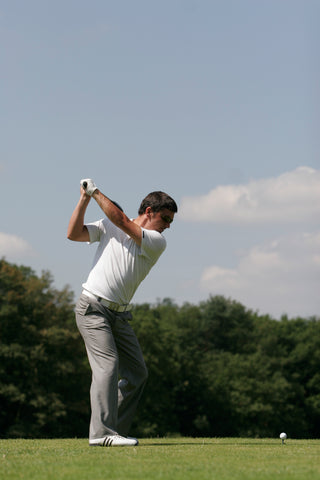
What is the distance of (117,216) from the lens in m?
7.89

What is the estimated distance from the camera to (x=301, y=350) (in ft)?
238

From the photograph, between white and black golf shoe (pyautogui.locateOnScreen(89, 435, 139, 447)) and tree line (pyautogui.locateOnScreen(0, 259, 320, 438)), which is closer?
white and black golf shoe (pyautogui.locateOnScreen(89, 435, 139, 447))

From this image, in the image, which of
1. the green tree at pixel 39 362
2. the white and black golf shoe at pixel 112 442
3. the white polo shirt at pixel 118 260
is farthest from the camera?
the green tree at pixel 39 362

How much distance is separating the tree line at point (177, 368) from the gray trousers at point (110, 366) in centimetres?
4143

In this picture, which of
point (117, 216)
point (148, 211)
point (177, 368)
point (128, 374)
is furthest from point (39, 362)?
point (117, 216)

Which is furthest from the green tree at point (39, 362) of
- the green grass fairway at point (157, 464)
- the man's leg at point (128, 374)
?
the green grass fairway at point (157, 464)

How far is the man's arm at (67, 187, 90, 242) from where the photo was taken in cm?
814

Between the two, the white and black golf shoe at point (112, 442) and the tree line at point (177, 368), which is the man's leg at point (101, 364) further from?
the tree line at point (177, 368)

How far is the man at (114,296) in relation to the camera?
26.0ft

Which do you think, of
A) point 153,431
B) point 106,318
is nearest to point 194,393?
point 153,431

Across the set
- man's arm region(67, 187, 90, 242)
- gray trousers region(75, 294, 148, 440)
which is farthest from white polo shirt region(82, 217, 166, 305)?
gray trousers region(75, 294, 148, 440)

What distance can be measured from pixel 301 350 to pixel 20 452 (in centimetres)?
6835

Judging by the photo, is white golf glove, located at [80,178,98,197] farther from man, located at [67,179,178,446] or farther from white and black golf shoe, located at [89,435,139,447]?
white and black golf shoe, located at [89,435,139,447]

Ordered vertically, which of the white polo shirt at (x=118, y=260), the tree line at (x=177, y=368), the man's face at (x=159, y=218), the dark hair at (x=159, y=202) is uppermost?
the tree line at (x=177, y=368)
